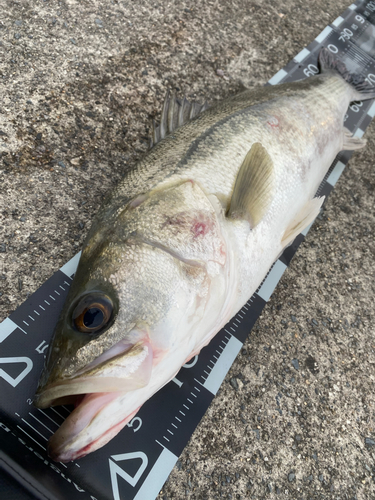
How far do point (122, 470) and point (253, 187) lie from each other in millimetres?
1507

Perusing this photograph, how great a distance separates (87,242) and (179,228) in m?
0.41

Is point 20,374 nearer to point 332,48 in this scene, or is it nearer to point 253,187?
point 253,187

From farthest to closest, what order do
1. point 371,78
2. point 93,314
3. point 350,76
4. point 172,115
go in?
point 371,78 → point 350,76 → point 172,115 → point 93,314

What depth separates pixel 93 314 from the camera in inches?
46.3

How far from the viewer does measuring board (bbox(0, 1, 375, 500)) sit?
4.45 ft

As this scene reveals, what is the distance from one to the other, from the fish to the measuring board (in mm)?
344

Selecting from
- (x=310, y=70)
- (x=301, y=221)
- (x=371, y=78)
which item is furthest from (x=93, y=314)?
(x=371, y=78)

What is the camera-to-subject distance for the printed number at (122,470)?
1451mm

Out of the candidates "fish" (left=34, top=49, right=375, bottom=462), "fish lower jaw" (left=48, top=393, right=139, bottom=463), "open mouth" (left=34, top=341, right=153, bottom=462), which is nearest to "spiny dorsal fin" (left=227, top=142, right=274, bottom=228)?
"fish" (left=34, top=49, right=375, bottom=462)

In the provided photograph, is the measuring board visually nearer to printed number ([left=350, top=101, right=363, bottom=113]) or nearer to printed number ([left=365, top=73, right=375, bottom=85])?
printed number ([left=350, top=101, right=363, bottom=113])

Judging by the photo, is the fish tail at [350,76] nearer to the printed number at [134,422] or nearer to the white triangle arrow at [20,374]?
the printed number at [134,422]

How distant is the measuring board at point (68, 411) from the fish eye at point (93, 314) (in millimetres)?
562

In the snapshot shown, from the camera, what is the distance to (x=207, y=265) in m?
1.39

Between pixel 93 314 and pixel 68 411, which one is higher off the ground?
pixel 93 314
